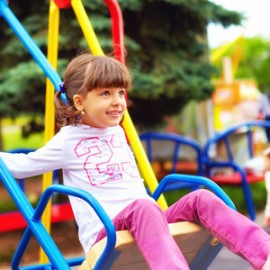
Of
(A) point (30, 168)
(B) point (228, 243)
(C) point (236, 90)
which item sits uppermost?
(A) point (30, 168)

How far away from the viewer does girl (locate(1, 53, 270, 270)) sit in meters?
2.60

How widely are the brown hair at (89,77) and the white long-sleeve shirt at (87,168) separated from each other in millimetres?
112

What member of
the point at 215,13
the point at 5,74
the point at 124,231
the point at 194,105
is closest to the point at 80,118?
the point at 124,231

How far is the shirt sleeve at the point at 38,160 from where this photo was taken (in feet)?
9.22

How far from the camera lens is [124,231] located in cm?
258

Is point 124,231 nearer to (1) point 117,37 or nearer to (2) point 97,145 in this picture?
(2) point 97,145

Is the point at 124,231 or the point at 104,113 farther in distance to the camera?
the point at 104,113

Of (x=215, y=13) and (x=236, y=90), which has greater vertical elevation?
(x=215, y=13)

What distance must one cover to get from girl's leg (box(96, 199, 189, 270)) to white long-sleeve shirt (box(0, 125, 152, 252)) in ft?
0.64

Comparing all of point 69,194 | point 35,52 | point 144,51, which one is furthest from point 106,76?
point 144,51

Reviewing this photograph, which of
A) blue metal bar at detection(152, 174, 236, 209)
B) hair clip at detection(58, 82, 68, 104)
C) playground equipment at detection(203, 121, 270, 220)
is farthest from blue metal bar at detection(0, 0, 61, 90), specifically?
playground equipment at detection(203, 121, 270, 220)

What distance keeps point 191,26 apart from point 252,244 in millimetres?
4224

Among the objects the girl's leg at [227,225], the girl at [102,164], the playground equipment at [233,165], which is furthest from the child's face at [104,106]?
the playground equipment at [233,165]

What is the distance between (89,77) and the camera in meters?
2.81
